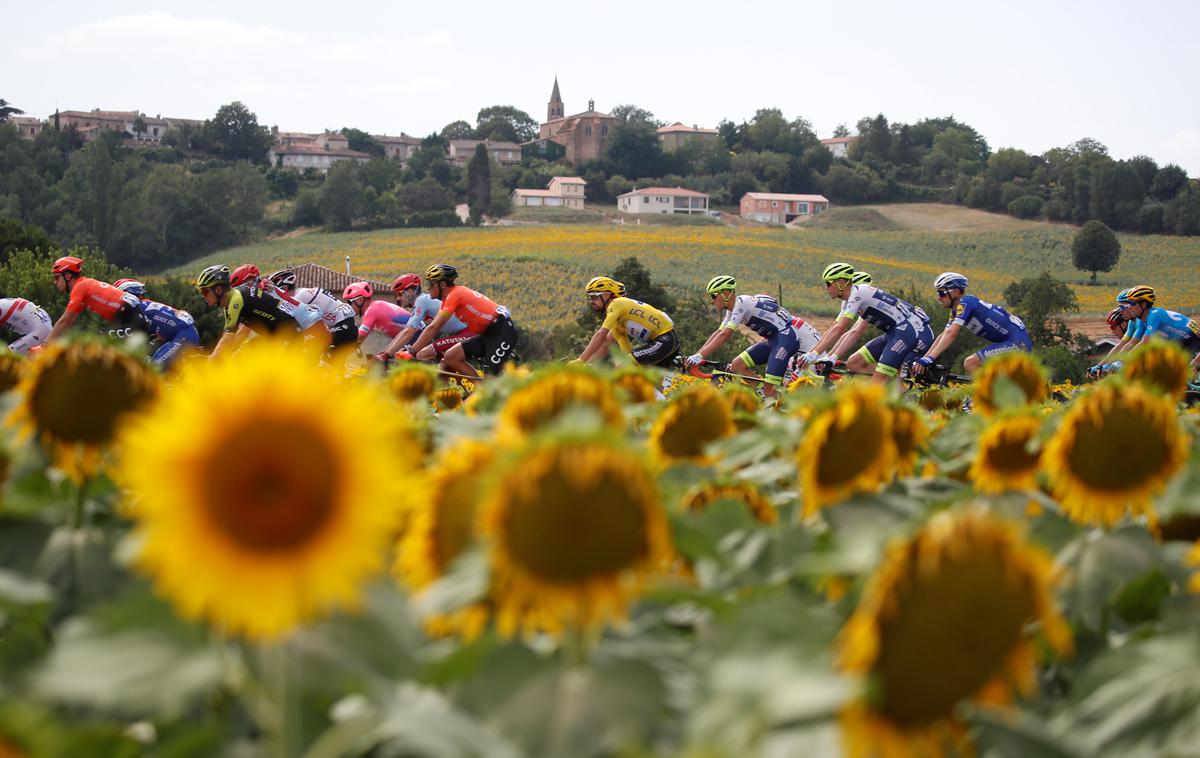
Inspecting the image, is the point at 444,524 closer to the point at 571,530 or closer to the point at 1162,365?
the point at 571,530

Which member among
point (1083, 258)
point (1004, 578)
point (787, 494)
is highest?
point (1004, 578)

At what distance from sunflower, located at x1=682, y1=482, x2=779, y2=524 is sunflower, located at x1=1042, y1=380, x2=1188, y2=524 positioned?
0.51 meters

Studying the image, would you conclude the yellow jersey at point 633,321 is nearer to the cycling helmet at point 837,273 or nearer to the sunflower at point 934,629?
the cycling helmet at point 837,273

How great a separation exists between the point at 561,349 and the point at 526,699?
147 feet

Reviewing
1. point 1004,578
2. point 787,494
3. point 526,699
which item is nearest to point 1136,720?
point 1004,578

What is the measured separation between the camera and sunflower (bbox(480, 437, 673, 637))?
4.31ft

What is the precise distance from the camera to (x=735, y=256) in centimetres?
10375

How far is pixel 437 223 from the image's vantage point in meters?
125

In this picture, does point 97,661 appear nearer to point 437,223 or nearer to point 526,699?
point 526,699

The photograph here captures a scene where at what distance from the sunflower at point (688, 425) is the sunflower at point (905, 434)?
0.39 m

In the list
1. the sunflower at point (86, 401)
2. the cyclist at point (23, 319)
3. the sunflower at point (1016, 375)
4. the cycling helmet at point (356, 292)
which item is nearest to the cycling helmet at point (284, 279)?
the cycling helmet at point (356, 292)

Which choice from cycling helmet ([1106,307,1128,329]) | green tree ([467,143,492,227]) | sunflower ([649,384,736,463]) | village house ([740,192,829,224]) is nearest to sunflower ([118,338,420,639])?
sunflower ([649,384,736,463])

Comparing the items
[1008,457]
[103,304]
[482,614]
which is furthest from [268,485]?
[103,304]

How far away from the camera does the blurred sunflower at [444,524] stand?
1656 millimetres
